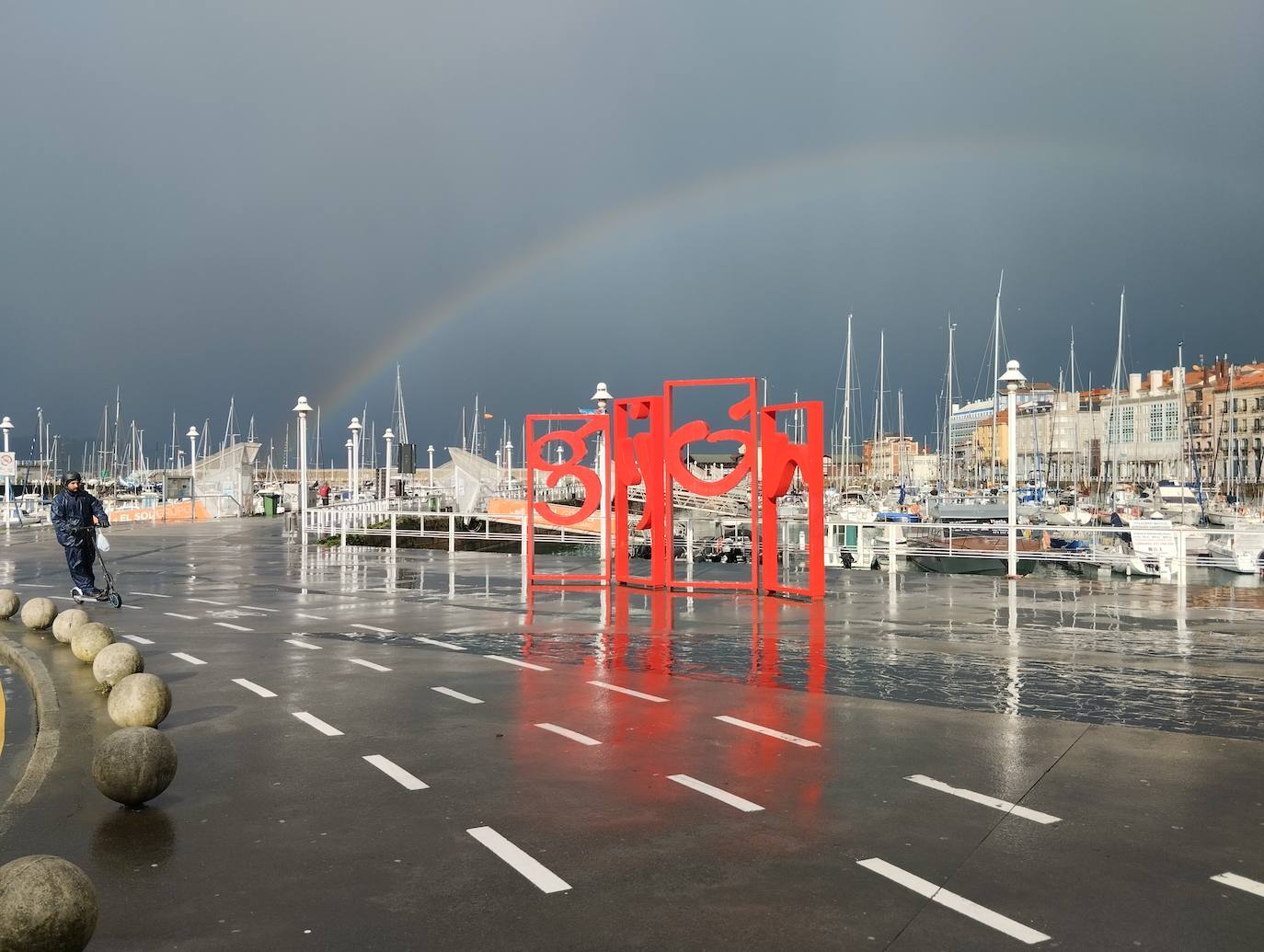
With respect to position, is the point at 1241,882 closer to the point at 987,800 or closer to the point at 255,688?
the point at 987,800

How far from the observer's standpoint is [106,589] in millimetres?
19297

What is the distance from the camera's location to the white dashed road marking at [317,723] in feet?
30.7

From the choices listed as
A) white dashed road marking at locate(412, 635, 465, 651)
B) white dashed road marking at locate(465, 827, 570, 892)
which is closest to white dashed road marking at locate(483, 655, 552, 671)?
white dashed road marking at locate(412, 635, 465, 651)

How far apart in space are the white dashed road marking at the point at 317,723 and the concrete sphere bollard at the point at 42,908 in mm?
4665

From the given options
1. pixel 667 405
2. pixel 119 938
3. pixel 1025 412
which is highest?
pixel 1025 412

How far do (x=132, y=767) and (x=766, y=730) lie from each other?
515cm

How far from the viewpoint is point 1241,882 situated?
582 cm

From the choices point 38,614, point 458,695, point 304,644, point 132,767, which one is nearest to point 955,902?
point 132,767

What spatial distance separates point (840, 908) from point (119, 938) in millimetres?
3570

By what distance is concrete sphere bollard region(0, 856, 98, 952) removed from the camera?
14.6 ft

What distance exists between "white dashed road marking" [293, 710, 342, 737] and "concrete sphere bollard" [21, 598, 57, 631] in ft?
24.8

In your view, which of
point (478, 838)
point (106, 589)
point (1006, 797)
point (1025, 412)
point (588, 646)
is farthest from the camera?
point (1025, 412)

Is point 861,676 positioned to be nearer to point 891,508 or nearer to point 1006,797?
point 1006,797

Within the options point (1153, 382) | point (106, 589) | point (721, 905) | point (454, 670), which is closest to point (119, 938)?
point (721, 905)
